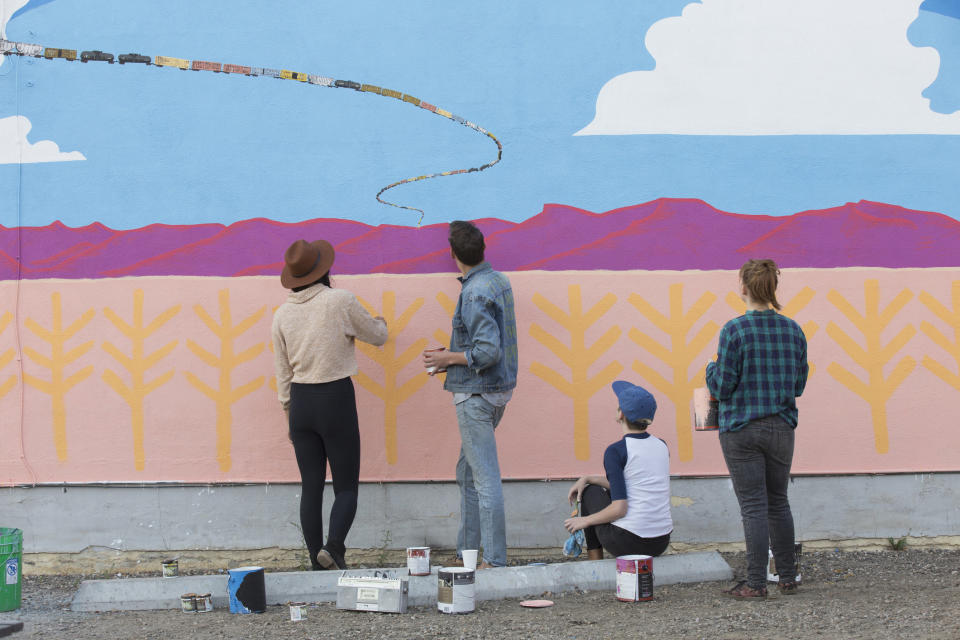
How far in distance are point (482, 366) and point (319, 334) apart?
31.0 inches

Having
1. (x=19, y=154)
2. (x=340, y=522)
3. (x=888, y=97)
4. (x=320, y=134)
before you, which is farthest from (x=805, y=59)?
(x=19, y=154)

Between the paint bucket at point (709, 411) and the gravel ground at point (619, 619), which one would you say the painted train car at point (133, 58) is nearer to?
the gravel ground at point (619, 619)

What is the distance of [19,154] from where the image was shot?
15.8ft

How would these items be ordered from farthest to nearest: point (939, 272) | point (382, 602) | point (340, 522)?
1. point (939, 272)
2. point (340, 522)
3. point (382, 602)

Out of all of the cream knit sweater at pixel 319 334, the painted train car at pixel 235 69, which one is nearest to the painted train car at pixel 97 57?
the painted train car at pixel 235 69

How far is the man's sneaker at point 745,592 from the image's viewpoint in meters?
3.58

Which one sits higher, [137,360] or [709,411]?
[137,360]

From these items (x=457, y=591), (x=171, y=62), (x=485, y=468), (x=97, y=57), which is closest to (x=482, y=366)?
(x=485, y=468)

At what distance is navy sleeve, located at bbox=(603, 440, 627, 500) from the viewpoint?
147 inches

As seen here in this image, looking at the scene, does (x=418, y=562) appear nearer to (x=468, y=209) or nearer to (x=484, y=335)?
(x=484, y=335)

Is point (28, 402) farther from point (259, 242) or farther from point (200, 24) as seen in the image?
point (200, 24)

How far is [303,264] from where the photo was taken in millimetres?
4191

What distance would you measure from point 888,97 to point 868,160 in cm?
36

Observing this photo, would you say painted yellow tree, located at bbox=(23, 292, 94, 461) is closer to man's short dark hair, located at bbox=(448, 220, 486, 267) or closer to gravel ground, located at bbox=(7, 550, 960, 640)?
gravel ground, located at bbox=(7, 550, 960, 640)
